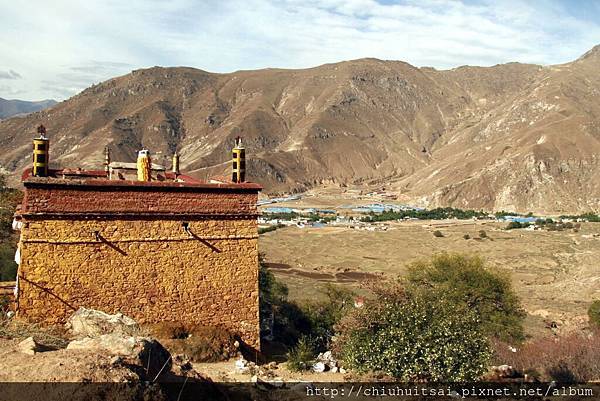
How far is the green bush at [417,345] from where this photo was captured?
36.2 feet

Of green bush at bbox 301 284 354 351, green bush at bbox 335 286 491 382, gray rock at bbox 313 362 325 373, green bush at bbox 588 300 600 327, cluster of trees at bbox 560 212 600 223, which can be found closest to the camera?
green bush at bbox 335 286 491 382

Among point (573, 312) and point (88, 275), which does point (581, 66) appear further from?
point (88, 275)

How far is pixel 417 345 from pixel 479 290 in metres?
12.5

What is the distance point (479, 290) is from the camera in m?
22.2

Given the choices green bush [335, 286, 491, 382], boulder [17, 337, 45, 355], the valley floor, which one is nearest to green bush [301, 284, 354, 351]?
green bush [335, 286, 491, 382]

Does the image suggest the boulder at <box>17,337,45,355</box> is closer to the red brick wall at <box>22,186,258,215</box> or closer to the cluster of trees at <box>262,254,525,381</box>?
the red brick wall at <box>22,186,258,215</box>

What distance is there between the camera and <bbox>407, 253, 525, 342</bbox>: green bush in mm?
20781

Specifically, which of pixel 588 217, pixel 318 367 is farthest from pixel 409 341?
pixel 588 217

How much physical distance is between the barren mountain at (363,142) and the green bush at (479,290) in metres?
85.4

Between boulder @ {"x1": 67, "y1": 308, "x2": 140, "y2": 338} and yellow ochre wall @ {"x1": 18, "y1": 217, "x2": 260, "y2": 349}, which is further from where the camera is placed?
yellow ochre wall @ {"x1": 18, "y1": 217, "x2": 260, "y2": 349}

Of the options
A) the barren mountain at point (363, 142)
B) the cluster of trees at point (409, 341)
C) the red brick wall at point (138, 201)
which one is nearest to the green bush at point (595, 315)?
the cluster of trees at point (409, 341)

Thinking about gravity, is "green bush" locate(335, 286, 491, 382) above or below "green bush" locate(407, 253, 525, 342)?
above

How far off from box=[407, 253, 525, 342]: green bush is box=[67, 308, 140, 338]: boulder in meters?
12.8

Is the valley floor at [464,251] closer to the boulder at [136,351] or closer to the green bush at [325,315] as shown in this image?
the green bush at [325,315]
